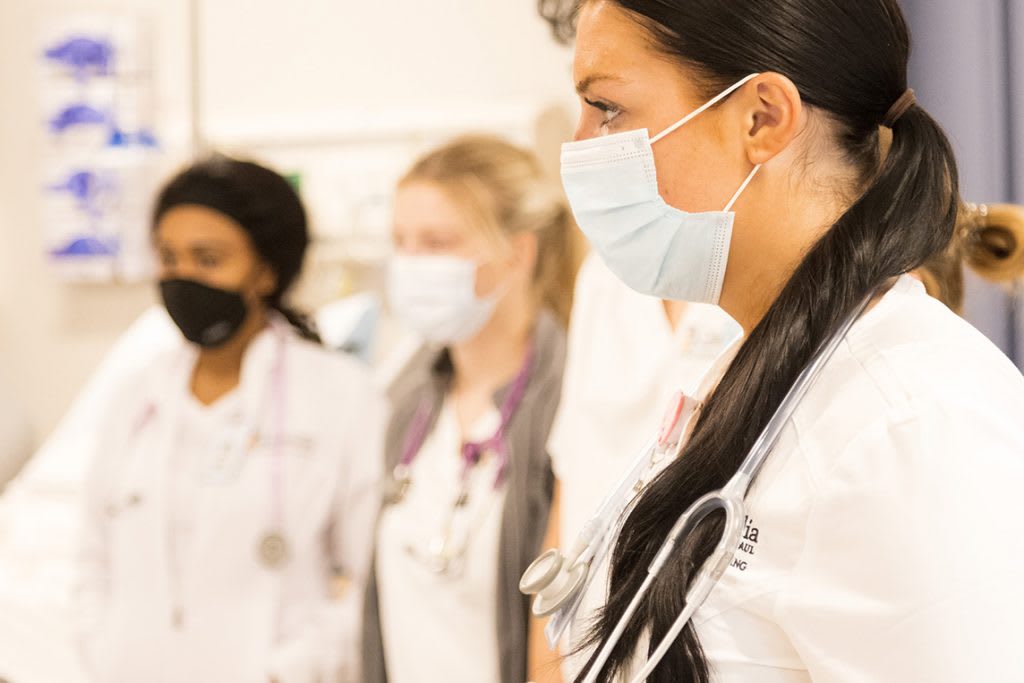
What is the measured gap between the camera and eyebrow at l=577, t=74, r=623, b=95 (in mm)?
1063

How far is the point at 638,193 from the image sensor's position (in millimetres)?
1091

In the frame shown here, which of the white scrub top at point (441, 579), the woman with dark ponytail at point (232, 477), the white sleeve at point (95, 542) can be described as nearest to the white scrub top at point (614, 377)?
the white scrub top at point (441, 579)

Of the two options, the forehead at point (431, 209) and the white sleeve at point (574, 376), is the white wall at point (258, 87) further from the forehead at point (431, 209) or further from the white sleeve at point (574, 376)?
the white sleeve at point (574, 376)

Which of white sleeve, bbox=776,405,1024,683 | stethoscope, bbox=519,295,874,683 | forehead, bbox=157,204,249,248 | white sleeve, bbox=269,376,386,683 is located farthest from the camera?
forehead, bbox=157,204,249,248

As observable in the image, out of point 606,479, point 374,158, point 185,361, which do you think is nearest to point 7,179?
point 374,158

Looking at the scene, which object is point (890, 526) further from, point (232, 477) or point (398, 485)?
point (232, 477)

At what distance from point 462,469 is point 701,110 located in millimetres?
1241

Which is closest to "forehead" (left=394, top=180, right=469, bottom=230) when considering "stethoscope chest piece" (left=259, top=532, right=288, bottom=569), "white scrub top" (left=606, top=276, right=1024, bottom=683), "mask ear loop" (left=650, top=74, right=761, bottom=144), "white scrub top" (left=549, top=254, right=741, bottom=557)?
"white scrub top" (left=549, top=254, right=741, bottom=557)

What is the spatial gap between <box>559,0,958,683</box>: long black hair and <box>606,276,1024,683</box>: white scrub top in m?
0.03

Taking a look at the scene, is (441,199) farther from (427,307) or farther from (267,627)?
(267,627)

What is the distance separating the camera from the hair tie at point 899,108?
1048 mm

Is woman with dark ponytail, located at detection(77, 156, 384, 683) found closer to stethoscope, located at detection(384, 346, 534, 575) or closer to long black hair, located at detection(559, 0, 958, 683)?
stethoscope, located at detection(384, 346, 534, 575)

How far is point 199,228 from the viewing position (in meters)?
2.43

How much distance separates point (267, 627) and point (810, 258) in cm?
153
